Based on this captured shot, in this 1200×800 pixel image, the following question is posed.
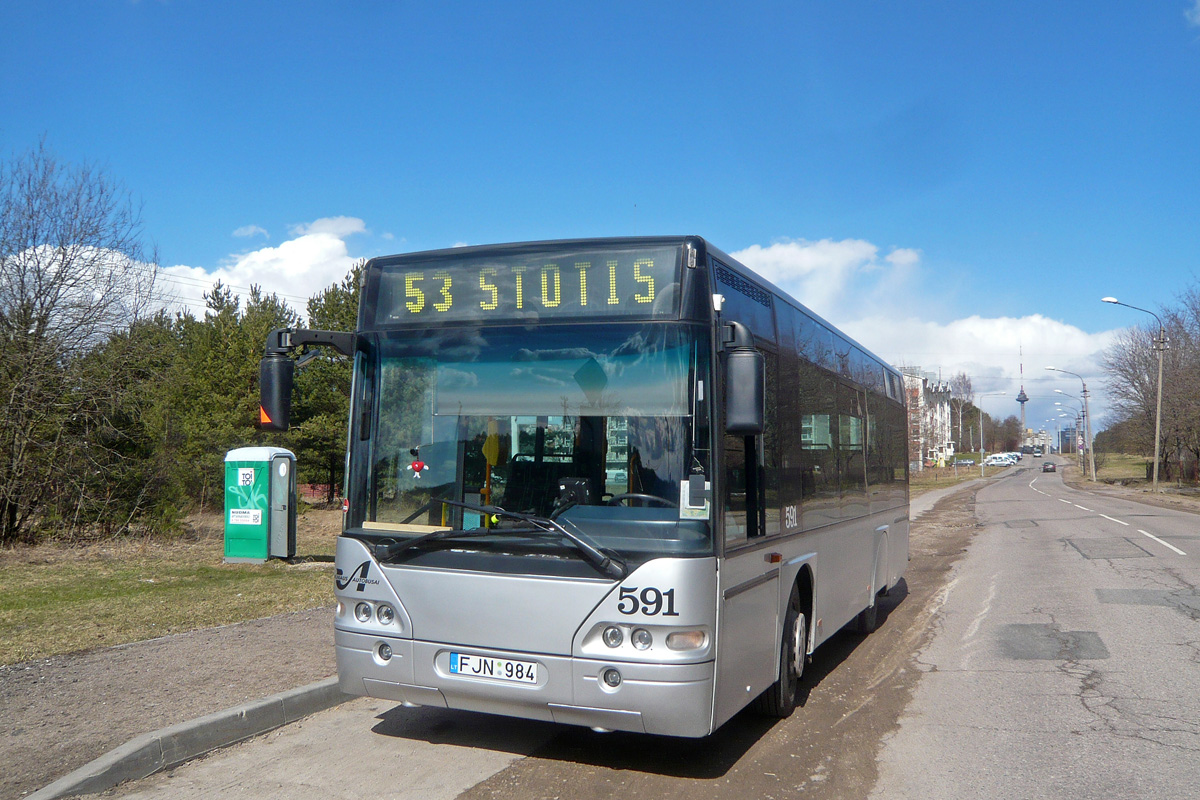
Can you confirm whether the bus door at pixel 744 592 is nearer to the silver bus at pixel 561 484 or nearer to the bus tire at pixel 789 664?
the silver bus at pixel 561 484

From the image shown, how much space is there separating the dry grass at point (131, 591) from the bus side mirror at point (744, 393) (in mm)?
6396

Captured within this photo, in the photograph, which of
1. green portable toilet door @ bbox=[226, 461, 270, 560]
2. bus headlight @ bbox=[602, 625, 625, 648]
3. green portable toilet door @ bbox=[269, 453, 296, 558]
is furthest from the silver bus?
green portable toilet door @ bbox=[226, 461, 270, 560]

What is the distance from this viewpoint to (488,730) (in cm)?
603

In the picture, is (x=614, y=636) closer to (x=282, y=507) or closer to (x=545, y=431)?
(x=545, y=431)

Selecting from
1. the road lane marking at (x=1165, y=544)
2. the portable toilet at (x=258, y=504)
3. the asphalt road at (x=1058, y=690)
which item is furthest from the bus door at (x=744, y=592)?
the road lane marking at (x=1165, y=544)

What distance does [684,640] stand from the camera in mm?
4586

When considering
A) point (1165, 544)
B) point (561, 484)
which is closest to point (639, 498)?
point (561, 484)

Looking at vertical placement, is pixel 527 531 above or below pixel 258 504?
above

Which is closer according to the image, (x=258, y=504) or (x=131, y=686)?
(x=131, y=686)

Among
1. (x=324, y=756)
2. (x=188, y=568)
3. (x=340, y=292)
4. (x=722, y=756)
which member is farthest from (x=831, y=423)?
(x=340, y=292)

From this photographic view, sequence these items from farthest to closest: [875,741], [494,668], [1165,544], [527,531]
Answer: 1. [1165,544]
2. [875,741]
3. [494,668]
4. [527,531]

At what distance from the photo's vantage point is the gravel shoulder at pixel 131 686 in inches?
201

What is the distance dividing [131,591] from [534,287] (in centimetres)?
902

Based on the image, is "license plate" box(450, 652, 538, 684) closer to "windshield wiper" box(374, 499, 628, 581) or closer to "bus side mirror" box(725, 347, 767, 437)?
"windshield wiper" box(374, 499, 628, 581)
